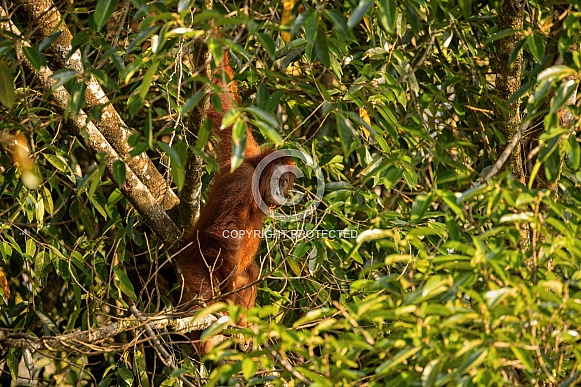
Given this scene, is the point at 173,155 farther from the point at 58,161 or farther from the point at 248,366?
the point at 58,161

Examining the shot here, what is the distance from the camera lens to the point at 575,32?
238cm

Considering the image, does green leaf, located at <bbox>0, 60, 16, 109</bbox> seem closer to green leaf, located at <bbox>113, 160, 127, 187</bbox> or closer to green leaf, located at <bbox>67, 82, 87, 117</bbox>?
green leaf, located at <bbox>67, 82, 87, 117</bbox>

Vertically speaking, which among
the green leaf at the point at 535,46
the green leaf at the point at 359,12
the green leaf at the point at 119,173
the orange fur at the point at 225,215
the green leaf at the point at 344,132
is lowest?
the orange fur at the point at 225,215

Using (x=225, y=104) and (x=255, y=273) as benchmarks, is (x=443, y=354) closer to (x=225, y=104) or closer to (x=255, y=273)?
(x=225, y=104)

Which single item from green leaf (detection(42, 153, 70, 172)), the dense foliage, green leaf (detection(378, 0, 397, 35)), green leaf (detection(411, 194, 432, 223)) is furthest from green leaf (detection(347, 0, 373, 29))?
green leaf (detection(42, 153, 70, 172))

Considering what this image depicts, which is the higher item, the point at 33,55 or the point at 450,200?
the point at 33,55

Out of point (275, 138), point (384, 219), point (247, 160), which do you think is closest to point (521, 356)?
point (275, 138)

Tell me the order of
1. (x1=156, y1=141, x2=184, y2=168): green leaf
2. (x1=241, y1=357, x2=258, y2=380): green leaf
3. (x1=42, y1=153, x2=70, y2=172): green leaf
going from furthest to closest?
(x1=42, y1=153, x2=70, y2=172): green leaf → (x1=156, y1=141, x2=184, y2=168): green leaf → (x1=241, y1=357, x2=258, y2=380): green leaf

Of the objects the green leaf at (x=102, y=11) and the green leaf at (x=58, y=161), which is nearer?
the green leaf at (x=102, y=11)

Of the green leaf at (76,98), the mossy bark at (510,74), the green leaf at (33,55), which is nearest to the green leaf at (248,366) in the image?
the green leaf at (76,98)

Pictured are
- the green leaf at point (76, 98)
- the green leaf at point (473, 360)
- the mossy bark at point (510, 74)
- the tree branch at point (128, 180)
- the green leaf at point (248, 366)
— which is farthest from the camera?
the mossy bark at point (510, 74)

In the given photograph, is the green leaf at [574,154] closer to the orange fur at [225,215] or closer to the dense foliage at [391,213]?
the dense foliage at [391,213]

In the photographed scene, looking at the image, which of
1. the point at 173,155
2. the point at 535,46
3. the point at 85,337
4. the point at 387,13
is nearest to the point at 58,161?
the point at 85,337

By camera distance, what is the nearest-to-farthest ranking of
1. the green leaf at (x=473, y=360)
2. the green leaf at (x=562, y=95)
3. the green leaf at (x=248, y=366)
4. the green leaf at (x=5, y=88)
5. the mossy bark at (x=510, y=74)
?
the green leaf at (x=473, y=360)
the green leaf at (x=248, y=366)
the green leaf at (x=562, y=95)
the green leaf at (x=5, y=88)
the mossy bark at (x=510, y=74)
